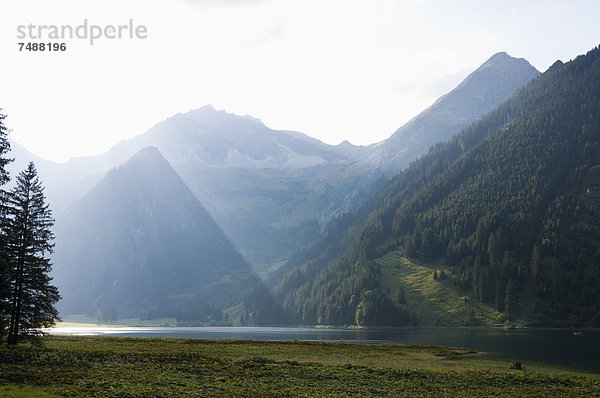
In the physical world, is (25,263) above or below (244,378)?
above

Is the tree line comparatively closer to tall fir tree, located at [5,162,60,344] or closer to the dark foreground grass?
tall fir tree, located at [5,162,60,344]

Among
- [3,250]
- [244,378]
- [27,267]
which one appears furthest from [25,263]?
[244,378]

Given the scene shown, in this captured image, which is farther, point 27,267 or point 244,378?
point 27,267

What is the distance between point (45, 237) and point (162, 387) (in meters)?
37.5

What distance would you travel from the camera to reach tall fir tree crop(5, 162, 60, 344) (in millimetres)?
62531

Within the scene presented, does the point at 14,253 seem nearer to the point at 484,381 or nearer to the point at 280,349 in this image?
the point at 280,349

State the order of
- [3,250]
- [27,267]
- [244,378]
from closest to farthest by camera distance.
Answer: [244,378] < [3,250] < [27,267]

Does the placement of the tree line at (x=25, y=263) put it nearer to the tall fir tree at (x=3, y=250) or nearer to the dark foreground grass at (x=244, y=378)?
the tall fir tree at (x=3, y=250)

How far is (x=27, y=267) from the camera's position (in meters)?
64.5

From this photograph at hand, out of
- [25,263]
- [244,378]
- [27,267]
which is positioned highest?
[25,263]

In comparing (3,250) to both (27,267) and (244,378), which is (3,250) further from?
(244,378)

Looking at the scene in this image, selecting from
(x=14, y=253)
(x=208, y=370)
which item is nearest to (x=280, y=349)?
(x=208, y=370)

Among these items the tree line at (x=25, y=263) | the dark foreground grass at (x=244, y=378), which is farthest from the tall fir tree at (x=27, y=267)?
the dark foreground grass at (x=244, y=378)

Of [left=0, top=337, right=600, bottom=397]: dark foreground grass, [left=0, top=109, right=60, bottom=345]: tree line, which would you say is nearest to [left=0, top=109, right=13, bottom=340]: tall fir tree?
[left=0, top=109, right=60, bottom=345]: tree line
